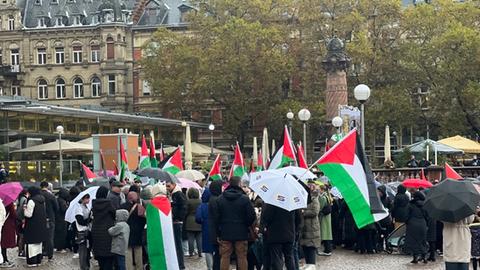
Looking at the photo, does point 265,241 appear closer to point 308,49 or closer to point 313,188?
point 313,188

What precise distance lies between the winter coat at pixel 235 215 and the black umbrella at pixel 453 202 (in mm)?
3083

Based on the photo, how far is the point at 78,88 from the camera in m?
90.6

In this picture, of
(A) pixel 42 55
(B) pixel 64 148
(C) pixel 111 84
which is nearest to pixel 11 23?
(A) pixel 42 55

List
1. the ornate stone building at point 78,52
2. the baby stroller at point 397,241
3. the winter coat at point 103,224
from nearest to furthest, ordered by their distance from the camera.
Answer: the winter coat at point 103,224 < the baby stroller at point 397,241 < the ornate stone building at point 78,52

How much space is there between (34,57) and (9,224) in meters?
69.4

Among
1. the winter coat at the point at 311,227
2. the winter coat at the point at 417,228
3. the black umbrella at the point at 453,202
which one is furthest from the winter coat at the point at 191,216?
the black umbrella at the point at 453,202

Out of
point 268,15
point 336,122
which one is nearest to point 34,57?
point 268,15

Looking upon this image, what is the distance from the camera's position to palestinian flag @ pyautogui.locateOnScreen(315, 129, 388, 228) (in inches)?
638

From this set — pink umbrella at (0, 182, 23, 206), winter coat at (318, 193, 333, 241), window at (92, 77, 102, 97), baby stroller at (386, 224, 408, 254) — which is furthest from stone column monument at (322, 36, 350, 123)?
window at (92, 77, 102, 97)

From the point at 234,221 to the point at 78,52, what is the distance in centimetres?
7442

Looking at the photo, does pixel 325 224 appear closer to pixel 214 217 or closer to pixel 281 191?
pixel 214 217

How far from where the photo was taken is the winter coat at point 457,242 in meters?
15.6

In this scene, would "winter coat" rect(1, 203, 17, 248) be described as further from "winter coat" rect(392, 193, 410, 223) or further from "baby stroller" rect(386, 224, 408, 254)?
"baby stroller" rect(386, 224, 408, 254)

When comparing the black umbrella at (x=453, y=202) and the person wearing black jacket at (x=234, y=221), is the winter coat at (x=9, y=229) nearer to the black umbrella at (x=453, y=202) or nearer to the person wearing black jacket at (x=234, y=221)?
the person wearing black jacket at (x=234, y=221)
